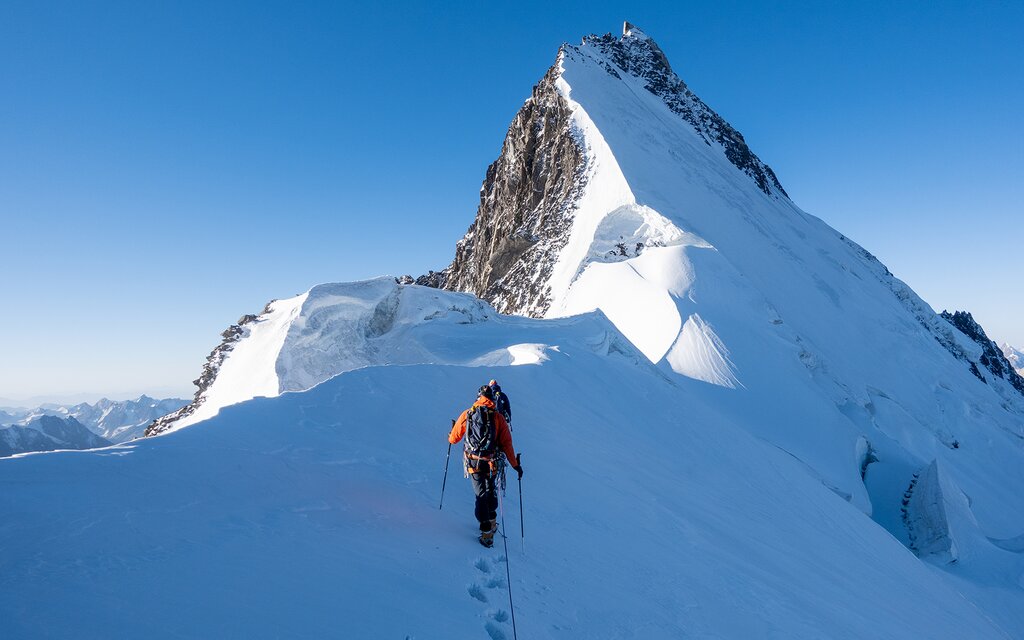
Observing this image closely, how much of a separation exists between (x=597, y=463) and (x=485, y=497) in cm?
412

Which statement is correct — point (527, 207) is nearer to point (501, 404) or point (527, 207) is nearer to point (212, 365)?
point (212, 365)

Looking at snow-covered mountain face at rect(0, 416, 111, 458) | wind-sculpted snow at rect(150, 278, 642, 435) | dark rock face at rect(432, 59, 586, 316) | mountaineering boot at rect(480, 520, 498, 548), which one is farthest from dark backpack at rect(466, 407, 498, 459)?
snow-covered mountain face at rect(0, 416, 111, 458)

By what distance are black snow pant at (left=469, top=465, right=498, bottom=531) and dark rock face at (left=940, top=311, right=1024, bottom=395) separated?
46.1m

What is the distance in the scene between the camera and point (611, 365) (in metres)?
15.4

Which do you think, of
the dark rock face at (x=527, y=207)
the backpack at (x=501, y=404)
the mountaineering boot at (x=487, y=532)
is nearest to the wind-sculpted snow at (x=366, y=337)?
the backpack at (x=501, y=404)

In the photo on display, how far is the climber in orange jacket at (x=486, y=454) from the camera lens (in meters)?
5.97

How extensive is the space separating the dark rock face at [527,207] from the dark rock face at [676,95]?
477 inches

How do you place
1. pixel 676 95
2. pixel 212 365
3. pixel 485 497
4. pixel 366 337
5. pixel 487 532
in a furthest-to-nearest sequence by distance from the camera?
pixel 676 95
pixel 212 365
pixel 366 337
pixel 485 497
pixel 487 532

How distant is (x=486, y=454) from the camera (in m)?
6.11

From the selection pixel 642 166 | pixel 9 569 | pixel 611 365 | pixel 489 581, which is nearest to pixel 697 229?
pixel 642 166

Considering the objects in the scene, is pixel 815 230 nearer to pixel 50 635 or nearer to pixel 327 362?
pixel 327 362

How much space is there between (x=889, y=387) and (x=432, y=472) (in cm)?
3097

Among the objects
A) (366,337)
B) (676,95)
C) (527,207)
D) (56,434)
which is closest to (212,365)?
(366,337)

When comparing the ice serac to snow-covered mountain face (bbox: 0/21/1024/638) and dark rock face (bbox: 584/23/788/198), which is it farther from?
dark rock face (bbox: 584/23/788/198)
